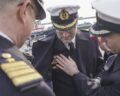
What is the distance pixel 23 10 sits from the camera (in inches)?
51.3

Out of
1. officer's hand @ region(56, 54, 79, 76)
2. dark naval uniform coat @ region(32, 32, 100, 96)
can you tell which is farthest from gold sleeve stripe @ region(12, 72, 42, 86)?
dark naval uniform coat @ region(32, 32, 100, 96)

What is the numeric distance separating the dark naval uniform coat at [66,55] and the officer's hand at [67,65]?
0.17 ft

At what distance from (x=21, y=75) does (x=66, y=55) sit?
155 centimetres

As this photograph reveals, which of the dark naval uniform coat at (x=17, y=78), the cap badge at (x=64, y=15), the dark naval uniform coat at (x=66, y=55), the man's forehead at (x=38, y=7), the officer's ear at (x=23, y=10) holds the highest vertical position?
the officer's ear at (x=23, y=10)

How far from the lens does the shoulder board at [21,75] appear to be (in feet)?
3.72

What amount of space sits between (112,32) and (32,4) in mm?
612

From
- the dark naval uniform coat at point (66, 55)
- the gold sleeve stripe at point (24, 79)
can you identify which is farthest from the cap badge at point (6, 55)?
the dark naval uniform coat at point (66, 55)

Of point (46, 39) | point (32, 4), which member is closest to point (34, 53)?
point (46, 39)

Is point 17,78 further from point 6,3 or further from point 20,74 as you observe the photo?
point 6,3

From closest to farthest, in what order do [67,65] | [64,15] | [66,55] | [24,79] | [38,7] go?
[24,79]
[38,7]
[67,65]
[66,55]
[64,15]

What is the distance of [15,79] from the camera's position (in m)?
1.14

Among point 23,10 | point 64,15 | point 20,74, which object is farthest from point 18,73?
point 64,15

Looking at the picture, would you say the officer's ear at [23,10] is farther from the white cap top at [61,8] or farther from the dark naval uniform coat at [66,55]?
the white cap top at [61,8]

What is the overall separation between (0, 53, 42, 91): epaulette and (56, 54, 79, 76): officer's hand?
1.32 meters
